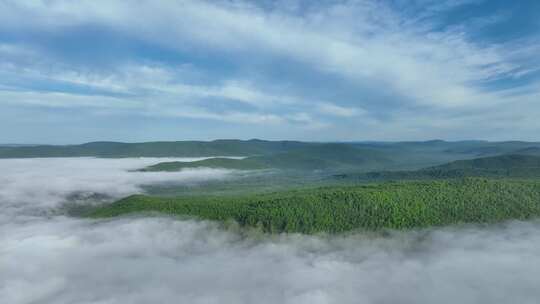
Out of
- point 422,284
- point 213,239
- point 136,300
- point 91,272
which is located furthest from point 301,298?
point 91,272

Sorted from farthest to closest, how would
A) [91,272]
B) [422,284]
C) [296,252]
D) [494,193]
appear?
[494,193], [296,252], [91,272], [422,284]

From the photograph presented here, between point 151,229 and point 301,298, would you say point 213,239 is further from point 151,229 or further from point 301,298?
point 301,298

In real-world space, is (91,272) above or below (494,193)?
below

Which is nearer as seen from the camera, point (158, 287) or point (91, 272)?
point (158, 287)

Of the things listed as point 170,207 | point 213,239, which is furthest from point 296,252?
point 170,207

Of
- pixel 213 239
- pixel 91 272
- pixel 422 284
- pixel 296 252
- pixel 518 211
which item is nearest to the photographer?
pixel 422 284

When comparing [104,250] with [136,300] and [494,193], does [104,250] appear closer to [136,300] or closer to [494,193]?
[136,300]
